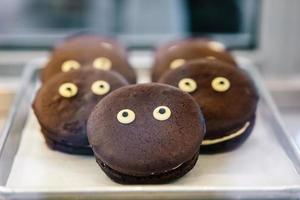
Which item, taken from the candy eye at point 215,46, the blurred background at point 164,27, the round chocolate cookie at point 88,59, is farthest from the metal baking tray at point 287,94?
the round chocolate cookie at point 88,59

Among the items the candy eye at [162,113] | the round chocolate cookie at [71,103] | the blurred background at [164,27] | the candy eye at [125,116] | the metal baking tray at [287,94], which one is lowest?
the metal baking tray at [287,94]

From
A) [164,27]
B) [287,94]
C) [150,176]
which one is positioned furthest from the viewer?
[164,27]

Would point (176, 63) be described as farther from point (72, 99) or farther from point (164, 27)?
point (164, 27)

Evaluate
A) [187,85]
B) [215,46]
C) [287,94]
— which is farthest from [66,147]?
[287,94]

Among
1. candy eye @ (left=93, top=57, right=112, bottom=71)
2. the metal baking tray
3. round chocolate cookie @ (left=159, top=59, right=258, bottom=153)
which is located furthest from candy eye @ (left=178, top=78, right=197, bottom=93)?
Result: the metal baking tray

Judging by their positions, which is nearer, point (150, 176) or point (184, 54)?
point (150, 176)

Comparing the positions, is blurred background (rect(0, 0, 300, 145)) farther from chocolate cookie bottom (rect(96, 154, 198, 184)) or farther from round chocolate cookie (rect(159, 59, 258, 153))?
chocolate cookie bottom (rect(96, 154, 198, 184))

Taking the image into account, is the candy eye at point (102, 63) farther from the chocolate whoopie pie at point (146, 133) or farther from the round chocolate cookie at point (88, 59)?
the chocolate whoopie pie at point (146, 133)
